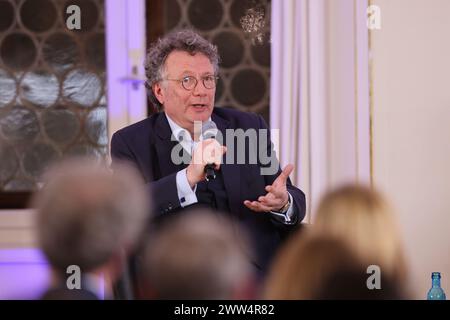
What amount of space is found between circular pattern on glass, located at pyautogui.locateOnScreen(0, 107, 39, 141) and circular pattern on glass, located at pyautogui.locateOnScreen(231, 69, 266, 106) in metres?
1.03

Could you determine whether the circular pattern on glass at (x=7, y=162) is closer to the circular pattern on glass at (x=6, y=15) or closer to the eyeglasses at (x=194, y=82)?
the circular pattern on glass at (x=6, y=15)

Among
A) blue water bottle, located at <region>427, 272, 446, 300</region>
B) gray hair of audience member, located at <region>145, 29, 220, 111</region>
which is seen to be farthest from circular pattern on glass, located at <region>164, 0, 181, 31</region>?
blue water bottle, located at <region>427, 272, 446, 300</region>

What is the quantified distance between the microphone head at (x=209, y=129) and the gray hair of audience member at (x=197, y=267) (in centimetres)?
141

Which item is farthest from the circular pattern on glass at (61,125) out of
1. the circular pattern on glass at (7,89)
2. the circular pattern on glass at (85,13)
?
the circular pattern on glass at (85,13)

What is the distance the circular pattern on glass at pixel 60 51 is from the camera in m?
3.55

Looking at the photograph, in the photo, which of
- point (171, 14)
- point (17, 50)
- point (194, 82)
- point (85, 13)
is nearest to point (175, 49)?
point (194, 82)

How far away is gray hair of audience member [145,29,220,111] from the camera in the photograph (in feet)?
→ 7.56

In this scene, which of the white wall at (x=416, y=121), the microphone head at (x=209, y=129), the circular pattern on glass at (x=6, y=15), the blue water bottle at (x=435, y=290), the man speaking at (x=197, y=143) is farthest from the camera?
the circular pattern on glass at (x=6, y=15)

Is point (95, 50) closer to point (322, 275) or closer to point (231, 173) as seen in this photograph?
point (231, 173)

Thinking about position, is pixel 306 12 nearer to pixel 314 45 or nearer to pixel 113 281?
pixel 314 45

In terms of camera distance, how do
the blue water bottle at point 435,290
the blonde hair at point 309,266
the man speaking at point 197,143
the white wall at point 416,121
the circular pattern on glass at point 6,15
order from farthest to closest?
the circular pattern on glass at point 6,15 → the white wall at point 416,121 → the blue water bottle at point 435,290 → the man speaking at point 197,143 → the blonde hair at point 309,266

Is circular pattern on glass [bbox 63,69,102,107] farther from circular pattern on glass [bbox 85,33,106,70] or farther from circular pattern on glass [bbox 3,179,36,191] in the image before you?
circular pattern on glass [bbox 3,179,36,191]

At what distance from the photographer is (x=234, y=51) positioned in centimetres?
359

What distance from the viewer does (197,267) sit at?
33.1 inches
